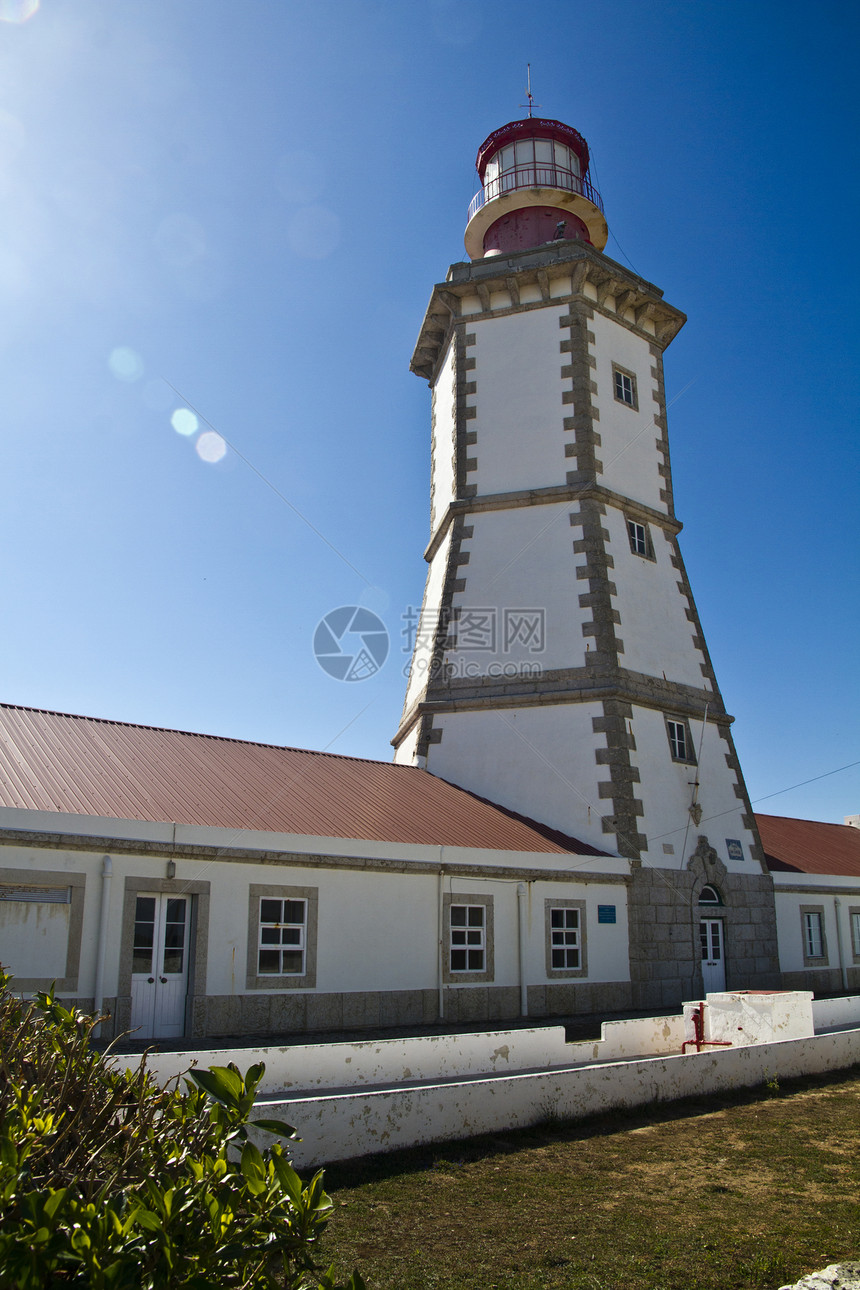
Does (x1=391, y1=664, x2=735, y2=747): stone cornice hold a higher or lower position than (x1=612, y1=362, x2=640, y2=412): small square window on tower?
lower

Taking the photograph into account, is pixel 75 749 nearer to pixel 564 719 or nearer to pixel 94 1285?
pixel 564 719

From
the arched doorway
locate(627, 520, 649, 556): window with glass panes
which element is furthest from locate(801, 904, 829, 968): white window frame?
locate(627, 520, 649, 556): window with glass panes

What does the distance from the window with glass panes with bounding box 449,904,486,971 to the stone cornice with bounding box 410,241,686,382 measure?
12592 mm

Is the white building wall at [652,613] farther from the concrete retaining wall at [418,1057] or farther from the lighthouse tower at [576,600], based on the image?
the concrete retaining wall at [418,1057]

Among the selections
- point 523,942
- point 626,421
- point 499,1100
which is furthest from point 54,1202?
point 626,421

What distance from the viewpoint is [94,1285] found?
1807 mm

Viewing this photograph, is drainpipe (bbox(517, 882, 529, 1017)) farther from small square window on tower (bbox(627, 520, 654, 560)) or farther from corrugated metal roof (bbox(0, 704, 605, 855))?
small square window on tower (bbox(627, 520, 654, 560))

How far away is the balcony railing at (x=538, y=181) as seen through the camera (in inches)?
813

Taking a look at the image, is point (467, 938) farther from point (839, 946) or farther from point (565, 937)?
point (839, 946)

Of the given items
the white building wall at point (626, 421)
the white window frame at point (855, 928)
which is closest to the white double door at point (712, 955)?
the white window frame at point (855, 928)

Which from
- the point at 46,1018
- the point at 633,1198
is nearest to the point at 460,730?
the point at 633,1198

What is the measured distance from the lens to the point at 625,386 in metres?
19.2

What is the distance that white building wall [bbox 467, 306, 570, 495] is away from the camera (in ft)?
59.2

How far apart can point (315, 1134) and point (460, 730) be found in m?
10.9
